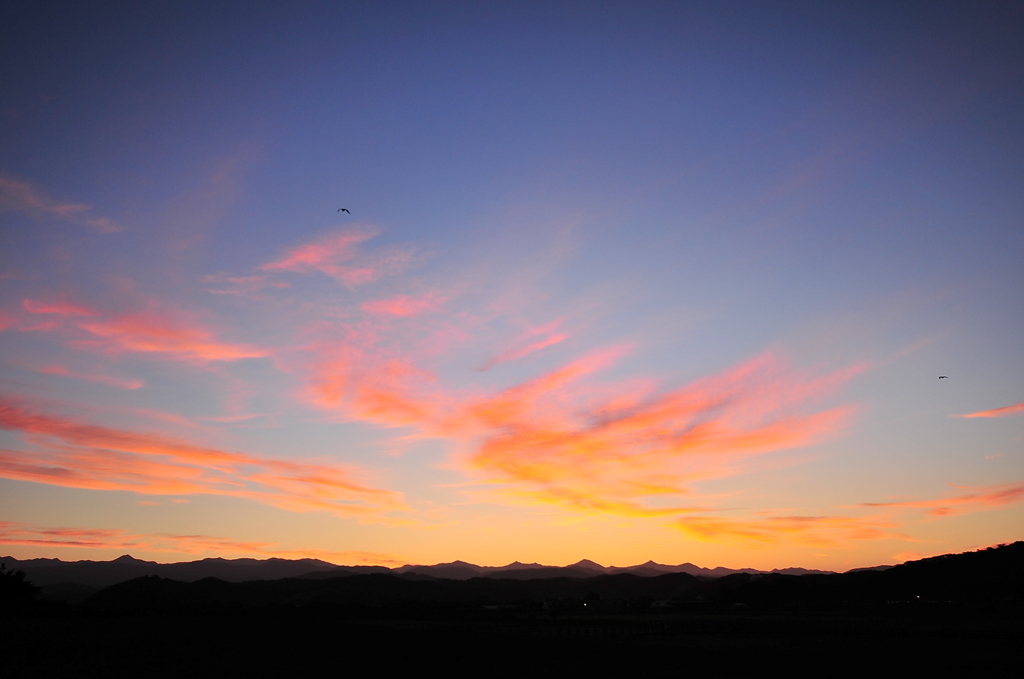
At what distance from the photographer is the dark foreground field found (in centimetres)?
4347

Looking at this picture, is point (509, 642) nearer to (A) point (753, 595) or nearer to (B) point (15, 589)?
(B) point (15, 589)

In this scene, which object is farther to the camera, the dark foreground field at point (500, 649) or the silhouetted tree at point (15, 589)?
the silhouetted tree at point (15, 589)

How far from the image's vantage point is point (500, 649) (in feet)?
187

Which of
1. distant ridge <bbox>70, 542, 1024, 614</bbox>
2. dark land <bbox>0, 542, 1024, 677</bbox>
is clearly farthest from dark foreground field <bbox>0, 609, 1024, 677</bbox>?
distant ridge <bbox>70, 542, 1024, 614</bbox>

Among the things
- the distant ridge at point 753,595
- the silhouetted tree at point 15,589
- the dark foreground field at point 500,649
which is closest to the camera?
the dark foreground field at point 500,649

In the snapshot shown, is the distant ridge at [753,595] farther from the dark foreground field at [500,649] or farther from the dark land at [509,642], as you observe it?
the dark foreground field at [500,649]

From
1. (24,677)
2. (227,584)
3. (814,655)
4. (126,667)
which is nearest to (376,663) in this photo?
(126,667)

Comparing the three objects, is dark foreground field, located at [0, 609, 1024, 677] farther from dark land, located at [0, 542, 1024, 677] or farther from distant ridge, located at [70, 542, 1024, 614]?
distant ridge, located at [70, 542, 1024, 614]

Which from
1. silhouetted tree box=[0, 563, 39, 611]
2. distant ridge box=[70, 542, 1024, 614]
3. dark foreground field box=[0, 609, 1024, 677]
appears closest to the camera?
dark foreground field box=[0, 609, 1024, 677]

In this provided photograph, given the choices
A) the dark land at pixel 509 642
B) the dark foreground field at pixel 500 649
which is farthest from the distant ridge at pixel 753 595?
the dark foreground field at pixel 500 649

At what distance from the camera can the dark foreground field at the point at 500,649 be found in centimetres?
4347

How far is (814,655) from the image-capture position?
52500mm

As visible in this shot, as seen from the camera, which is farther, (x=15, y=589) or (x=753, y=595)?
(x=753, y=595)

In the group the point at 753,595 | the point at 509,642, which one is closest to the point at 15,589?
the point at 509,642
